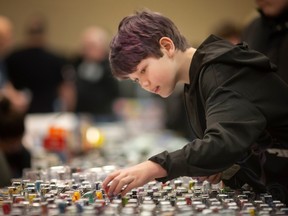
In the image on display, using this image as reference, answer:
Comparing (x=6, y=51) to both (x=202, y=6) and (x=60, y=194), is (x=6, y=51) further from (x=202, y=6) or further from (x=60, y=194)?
(x=60, y=194)

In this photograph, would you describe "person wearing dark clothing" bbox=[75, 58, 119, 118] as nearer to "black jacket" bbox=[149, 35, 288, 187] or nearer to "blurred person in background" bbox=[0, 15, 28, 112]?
"blurred person in background" bbox=[0, 15, 28, 112]

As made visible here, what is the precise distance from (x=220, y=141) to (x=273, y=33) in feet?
4.79

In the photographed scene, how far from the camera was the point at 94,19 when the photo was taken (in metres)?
10.2

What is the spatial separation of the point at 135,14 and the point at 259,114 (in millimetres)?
626

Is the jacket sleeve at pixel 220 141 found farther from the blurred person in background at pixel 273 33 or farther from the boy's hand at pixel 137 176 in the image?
the blurred person in background at pixel 273 33

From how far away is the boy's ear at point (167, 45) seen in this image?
7.78 feet

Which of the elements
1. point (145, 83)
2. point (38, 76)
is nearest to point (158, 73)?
point (145, 83)

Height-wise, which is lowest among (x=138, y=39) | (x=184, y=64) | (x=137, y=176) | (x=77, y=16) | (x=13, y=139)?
(x=13, y=139)

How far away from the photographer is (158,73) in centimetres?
238

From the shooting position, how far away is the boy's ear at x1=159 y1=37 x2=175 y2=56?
2.37 meters

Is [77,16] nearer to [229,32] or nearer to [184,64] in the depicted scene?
[229,32]

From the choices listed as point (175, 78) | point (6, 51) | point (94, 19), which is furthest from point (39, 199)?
point (94, 19)

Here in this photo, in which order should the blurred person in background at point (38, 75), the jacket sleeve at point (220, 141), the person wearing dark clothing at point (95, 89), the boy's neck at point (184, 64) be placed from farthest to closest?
the blurred person in background at point (38, 75) < the person wearing dark clothing at point (95, 89) < the boy's neck at point (184, 64) < the jacket sleeve at point (220, 141)

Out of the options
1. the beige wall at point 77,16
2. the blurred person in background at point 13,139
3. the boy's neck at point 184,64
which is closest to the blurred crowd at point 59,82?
the blurred person in background at point 13,139
